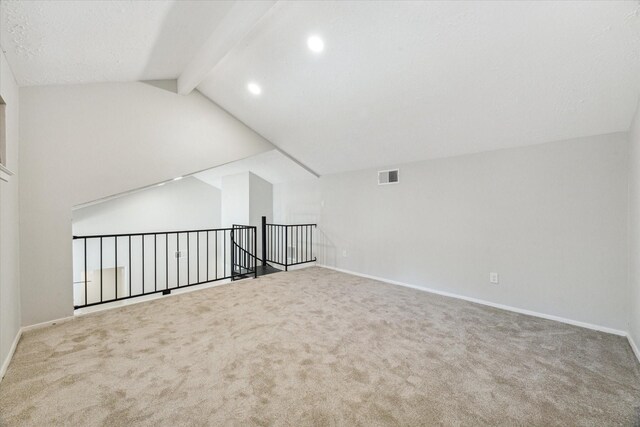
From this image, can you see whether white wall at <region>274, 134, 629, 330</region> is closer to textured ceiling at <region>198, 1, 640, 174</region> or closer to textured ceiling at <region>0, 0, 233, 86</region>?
textured ceiling at <region>198, 1, 640, 174</region>

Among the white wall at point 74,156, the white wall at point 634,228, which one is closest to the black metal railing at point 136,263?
the white wall at point 74,156

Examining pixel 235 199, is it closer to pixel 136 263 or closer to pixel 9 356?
pixel 136 263

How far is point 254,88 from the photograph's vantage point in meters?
3.35

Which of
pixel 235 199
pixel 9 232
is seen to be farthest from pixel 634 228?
pixel 235 199

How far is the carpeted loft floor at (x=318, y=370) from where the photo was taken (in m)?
1.46

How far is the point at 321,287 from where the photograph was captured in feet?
12.9

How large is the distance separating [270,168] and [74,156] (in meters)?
3.48

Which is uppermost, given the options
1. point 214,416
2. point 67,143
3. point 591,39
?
point 591,39

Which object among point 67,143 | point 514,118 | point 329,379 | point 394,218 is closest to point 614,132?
point 514,118

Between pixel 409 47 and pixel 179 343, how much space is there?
3.29 metres

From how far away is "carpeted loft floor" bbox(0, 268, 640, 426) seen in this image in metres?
1.46

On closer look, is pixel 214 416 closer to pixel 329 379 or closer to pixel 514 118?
pixel 329 379

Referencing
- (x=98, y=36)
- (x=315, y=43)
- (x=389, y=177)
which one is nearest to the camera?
(x=98, y=36)

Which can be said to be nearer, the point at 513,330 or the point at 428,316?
the point at 513,330
